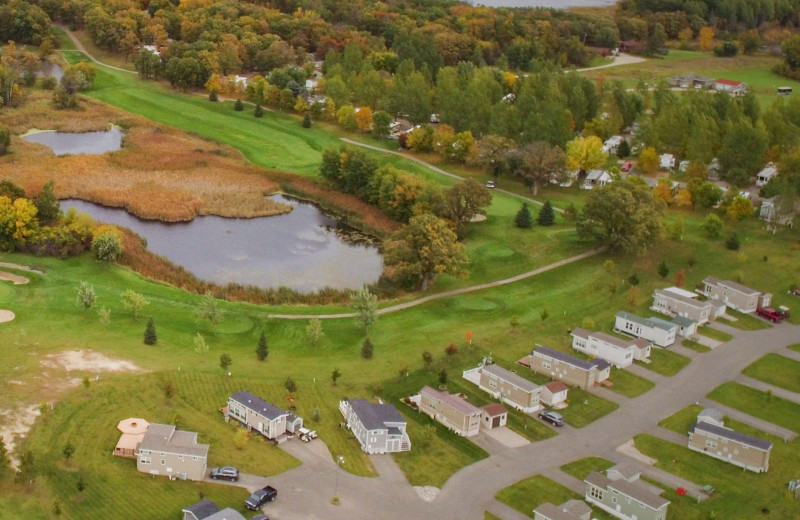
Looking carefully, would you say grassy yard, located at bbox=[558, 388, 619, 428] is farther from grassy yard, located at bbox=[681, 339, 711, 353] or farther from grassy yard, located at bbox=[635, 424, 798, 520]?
grassy yard, located at bbox=[681, 339, 711, 353]

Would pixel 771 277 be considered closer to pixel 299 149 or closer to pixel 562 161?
pixel 562 161

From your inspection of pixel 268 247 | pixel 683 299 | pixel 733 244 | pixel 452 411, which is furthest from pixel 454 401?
pixel 733 244

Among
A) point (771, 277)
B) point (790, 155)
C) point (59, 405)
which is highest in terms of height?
point (790, 155)

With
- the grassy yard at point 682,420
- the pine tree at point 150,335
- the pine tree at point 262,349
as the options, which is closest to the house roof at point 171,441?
the pine tree at point 262,349

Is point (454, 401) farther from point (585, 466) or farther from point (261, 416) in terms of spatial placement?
point (261, 416)

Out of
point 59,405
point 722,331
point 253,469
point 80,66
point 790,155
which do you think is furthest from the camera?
point 80,66

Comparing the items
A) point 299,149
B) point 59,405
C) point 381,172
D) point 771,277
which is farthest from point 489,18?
point 59,405
